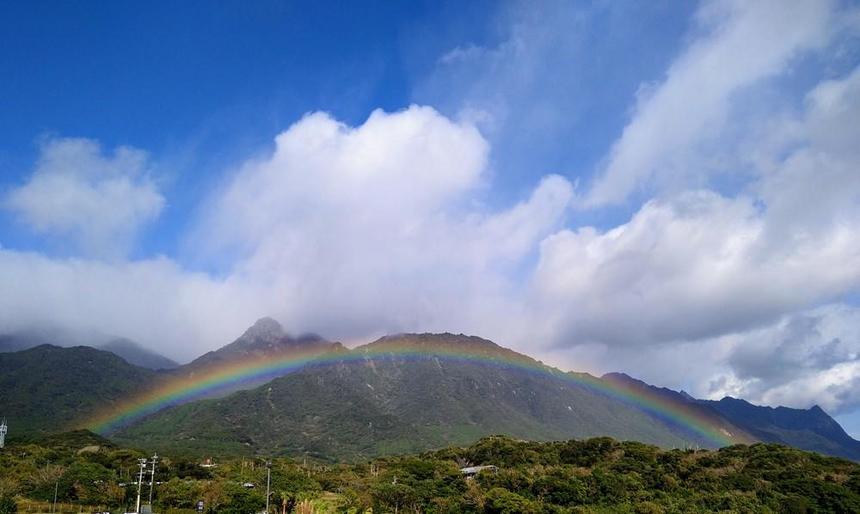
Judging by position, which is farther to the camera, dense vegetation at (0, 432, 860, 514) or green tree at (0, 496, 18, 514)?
dense vegetation at (0, 432, 860, 514)

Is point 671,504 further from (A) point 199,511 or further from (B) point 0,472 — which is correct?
(B) point 0,472

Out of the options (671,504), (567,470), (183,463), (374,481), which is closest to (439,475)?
(374,481)

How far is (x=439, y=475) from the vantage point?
2911 inches

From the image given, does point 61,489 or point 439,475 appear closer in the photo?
point 61,489

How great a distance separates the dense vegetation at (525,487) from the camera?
186 feet

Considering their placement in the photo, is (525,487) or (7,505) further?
(525,487)

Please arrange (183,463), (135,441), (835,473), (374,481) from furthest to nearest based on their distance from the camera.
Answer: (135,441) < (183,463) < (374,481) < (835,473)

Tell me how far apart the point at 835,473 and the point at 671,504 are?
2375 cm

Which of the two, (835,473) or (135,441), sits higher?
(835,473)

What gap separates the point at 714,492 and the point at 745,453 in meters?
22.4

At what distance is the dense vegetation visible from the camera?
56.6 meters

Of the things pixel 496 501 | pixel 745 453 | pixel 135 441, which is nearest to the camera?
pixel 496 501

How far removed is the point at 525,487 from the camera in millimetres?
64625

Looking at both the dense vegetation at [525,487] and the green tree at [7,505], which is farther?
the dense vegetation at [525,487]
